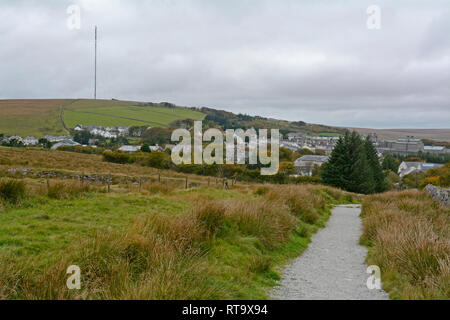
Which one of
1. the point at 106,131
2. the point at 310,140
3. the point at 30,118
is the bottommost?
the point at 310,140

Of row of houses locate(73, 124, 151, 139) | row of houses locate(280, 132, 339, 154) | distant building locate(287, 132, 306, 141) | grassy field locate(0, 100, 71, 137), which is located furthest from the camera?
distant building locate(287, 132, 306, 141)

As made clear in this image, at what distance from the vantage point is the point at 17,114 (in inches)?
4166

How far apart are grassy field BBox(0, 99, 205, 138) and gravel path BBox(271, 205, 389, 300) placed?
89973 mm

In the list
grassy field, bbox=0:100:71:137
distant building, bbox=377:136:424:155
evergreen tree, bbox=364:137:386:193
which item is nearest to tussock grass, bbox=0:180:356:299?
evergreen tree, bbox=364:137:386:193

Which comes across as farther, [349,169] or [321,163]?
[321,163]

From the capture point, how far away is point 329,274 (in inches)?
277

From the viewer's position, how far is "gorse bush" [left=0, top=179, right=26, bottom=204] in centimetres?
980

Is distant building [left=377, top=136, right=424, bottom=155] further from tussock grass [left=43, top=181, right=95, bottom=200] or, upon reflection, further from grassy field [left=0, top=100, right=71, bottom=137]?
tussock grass [left=43, top=181, right=95, bottom=200]

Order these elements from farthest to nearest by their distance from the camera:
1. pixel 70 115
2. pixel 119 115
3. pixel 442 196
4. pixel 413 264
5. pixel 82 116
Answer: pixel 119 115 → pixel 70 115 → pixel 82 116 → pixel 442 196 → pixel 413 264

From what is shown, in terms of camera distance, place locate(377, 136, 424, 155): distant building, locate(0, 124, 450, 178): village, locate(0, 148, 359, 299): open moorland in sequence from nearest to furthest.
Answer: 1. locate(0, 148, 359, 299): open moorland
2. locate(0, 124, 450, 178): village
3. locate(377, 136, 424, 155): distant building

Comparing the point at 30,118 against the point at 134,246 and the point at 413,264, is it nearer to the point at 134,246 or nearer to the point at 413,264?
the point at 134,246

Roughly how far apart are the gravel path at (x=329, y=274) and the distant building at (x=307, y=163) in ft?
217

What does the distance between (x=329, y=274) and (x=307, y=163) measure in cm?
8131

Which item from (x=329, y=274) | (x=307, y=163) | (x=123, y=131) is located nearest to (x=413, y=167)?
(x=307, y=163)
